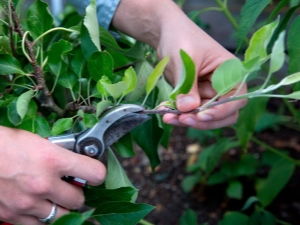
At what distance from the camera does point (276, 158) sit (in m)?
1.54

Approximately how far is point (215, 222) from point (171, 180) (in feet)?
0.88

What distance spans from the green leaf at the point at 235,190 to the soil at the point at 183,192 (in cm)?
6

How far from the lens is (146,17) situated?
778mm

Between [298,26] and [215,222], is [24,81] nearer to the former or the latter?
[298,26]

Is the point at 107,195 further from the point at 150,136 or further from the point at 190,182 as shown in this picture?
the point at 190,182

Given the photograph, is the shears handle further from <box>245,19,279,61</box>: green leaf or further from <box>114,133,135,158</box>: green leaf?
<box>245,19,279,61</box>: green leaf

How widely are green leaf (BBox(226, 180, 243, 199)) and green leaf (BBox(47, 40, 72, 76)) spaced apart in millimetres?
956

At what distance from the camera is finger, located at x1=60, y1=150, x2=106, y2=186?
58 cm

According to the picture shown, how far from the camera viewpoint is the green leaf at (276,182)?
4.06ft

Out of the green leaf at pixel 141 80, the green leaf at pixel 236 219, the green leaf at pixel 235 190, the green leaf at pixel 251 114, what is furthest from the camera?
the green leaf at pixel 235 190

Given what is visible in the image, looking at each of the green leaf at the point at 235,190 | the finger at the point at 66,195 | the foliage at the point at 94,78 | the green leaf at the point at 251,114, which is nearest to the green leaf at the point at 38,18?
the foliage at the point at 94,78

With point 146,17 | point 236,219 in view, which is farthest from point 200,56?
point 236,219

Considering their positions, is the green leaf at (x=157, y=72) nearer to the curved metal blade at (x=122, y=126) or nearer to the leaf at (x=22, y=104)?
the curved metal blade at (x=122, y=126)

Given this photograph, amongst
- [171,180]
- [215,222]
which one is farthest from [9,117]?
[171,180]
